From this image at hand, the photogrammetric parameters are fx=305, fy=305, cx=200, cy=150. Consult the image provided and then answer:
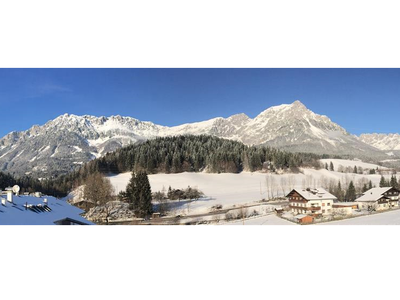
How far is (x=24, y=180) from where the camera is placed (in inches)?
320

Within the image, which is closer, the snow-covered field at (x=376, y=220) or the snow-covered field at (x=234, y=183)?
the snow-covered field at (x=376, y=220)

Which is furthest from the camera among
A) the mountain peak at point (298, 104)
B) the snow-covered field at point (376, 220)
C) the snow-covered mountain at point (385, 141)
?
the mountain peak at point (298, 104)

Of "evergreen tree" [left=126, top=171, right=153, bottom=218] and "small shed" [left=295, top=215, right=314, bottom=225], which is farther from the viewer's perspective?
"evergreen tree" [left=126, top=171, right=153, bottom=218]

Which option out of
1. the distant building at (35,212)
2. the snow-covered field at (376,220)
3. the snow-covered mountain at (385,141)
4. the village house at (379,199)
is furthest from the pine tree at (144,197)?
the snow-covered mountain at (385,141)

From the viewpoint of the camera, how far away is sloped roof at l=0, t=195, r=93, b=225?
5805mm

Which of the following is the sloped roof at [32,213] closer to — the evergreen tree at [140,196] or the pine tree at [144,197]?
the evergreen tree at [140,196]

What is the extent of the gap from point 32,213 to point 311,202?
6.17m

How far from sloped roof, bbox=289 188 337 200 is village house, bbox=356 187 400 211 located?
2.26 feet

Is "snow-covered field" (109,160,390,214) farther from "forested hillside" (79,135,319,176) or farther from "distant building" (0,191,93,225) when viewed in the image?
"distant building" (0,191,93,225)

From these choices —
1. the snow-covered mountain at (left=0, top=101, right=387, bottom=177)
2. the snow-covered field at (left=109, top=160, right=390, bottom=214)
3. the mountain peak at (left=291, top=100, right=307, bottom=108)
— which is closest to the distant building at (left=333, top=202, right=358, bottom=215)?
the snow-covered field at (left=109, top=160, right=390, bottom=214)

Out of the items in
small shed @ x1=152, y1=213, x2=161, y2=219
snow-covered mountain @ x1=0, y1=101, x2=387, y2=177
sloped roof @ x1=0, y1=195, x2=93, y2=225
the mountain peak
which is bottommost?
small shed @ x1=152, y1=213, x2=161, y2=219

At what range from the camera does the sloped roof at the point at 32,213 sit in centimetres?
580

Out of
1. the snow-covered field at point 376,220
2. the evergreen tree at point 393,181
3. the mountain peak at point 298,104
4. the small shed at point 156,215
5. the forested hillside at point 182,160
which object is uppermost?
the mountain peak at point 298,104

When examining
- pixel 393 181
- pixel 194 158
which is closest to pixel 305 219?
pixel 393 181
